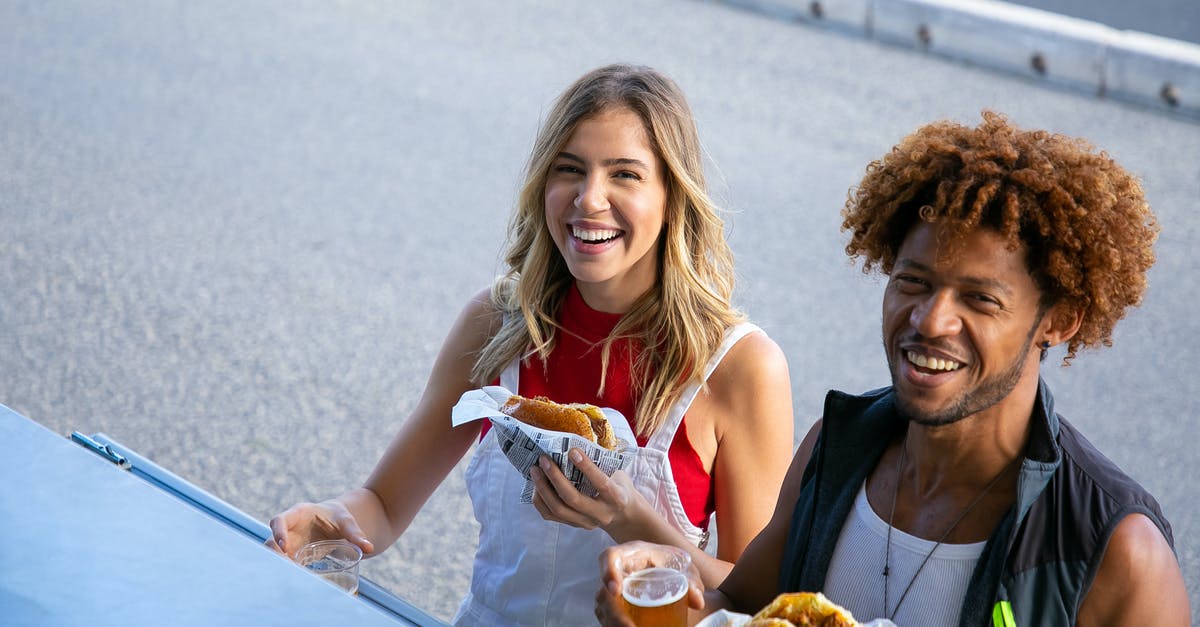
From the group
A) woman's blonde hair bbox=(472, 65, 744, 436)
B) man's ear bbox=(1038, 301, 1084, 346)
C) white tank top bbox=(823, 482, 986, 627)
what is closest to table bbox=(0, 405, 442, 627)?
white tank top bbox=(823, 482, 986, 627)

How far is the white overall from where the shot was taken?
2.36 m

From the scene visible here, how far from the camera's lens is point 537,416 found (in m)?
2.09

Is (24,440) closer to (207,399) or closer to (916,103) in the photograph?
(207,399)

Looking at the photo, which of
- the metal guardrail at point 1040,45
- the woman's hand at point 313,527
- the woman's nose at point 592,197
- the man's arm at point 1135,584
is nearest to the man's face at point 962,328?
the man's arm at point 1135,584

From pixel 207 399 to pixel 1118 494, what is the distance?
140 inches

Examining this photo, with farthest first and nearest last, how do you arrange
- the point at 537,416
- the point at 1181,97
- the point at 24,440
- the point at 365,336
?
the point at 1181,97 < the point at 365,336 < the point at 537,416 < the point at 24,440

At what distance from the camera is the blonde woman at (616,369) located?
93.7 inches

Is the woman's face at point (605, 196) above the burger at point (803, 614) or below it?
above

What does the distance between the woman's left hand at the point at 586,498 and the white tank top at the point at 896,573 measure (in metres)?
Result: 0.37

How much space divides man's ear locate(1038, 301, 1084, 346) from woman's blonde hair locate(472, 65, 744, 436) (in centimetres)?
77

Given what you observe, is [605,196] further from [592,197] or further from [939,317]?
[939,317]

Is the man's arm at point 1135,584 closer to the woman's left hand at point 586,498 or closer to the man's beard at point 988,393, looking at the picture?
the man's beard at point 988,393

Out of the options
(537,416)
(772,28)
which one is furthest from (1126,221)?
(772,28)

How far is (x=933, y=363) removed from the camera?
→ 173cm
